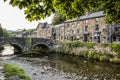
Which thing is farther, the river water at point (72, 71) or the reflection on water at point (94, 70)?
the reflection on water at point (94, 70)

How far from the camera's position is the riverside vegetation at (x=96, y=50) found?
37062 millimetres

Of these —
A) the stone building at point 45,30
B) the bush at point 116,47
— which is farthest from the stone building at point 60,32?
the bush at point 116,47

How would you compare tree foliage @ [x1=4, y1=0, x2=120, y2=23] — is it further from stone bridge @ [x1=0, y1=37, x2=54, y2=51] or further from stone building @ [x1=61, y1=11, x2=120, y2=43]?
stone bridge @ [x1=0, y1=37, x2=54, y2=51]

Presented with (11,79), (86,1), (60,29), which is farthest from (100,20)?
(86,1)

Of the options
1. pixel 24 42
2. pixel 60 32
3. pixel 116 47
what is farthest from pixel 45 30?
pixel 116 47

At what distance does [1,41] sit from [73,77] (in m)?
33.5

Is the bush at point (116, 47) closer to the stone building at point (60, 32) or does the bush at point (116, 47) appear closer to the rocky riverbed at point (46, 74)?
the rocky riverbed at point (46, 74)

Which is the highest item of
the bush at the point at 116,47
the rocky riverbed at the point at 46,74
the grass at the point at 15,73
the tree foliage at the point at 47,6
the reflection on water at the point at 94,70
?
the tree foliage at the point at 47,6

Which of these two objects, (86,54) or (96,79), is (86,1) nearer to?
(96,79)

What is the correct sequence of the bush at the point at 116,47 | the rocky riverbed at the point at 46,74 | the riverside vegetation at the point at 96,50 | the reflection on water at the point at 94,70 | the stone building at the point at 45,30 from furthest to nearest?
1. the stone building at the point at 45,30
2. the riverside vegetation at the point at 96,50
3. the bush at the point at 116,47
4. the reflection on water at the point at 94,70
5. the rocky riverbed at the point at 46,74

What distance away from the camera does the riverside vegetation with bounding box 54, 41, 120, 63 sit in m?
37.1

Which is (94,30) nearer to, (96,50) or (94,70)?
(96,50)

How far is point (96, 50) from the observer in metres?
41.7

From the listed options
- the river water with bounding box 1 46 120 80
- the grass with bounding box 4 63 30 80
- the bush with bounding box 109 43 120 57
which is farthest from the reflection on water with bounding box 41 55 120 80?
the grass with bounding box 4 63 30 80
